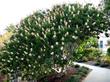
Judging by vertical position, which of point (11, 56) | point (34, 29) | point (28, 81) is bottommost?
point (28, 81)

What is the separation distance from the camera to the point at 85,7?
1872cm

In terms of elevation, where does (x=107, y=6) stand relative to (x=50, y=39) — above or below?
above

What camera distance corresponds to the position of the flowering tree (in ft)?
57.8

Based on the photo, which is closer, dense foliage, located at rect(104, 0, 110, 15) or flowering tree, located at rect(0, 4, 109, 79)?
flowering tree, located at rect(0, 4, 109, 79)

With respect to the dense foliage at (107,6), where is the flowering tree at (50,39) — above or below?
below

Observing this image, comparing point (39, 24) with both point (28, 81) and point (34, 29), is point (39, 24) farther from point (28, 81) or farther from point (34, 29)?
point (28, 81)

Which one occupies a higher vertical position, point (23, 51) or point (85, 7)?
Answer: point (85, 7)

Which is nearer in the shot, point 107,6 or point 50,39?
point 50,39

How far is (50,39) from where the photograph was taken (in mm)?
17688

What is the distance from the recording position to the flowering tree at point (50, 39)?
17609 millimetres

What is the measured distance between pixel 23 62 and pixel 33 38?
1354 millimetres

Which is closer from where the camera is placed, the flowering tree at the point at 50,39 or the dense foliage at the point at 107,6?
the flowering tree at the point at 50,39

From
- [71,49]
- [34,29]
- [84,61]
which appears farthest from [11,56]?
[84,61]

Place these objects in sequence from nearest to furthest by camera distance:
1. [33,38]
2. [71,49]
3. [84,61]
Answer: [33,38], [71,49], [84,61]
